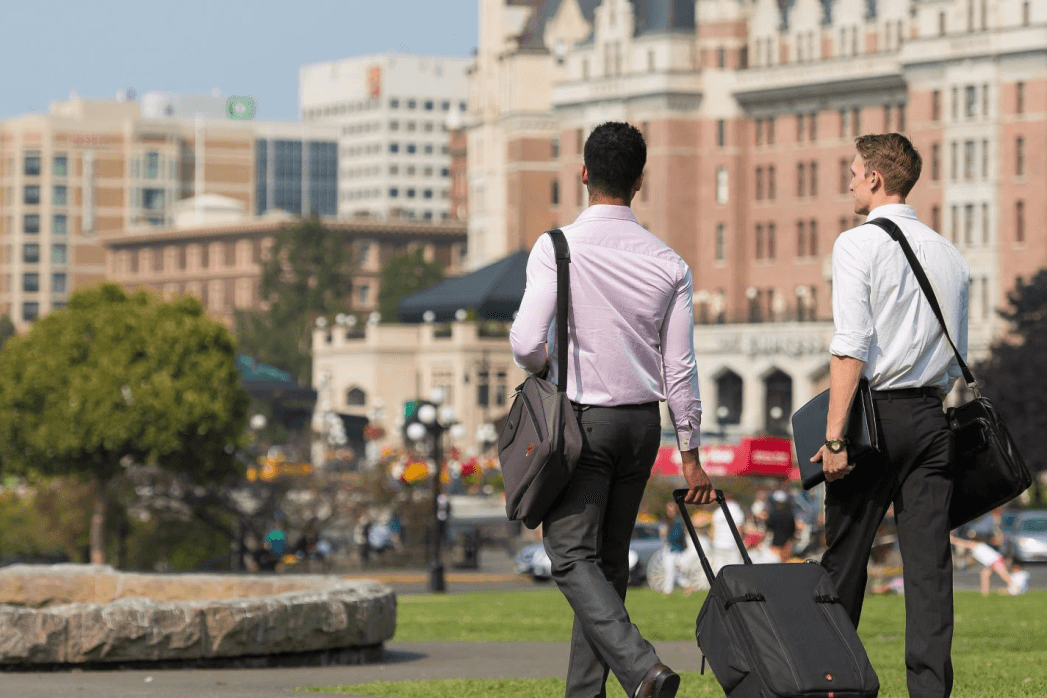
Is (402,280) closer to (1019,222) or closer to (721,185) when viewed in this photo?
(721,185)

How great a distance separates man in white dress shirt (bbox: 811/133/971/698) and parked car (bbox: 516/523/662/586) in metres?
27.2

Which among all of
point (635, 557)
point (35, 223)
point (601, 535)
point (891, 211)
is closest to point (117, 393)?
point (635, 557)

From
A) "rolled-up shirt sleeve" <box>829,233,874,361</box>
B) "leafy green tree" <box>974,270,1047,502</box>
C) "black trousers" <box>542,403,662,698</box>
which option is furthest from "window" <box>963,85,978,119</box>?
"black trousers" <box>542,403,662,698</box>

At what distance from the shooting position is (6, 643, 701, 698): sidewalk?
10.9 meters

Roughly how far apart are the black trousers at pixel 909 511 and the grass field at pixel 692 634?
2.07 meters

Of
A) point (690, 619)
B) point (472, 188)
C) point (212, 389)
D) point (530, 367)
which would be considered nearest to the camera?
point (530, 367)

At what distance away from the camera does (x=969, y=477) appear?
27.2 ft

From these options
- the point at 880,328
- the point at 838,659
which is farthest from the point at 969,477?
the point at 838,659

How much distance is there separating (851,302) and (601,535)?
4.30 feet

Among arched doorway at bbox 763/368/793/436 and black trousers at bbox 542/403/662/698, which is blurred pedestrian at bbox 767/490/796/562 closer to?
black trousers at bbox 542/403/662/698

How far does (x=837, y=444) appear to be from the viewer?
314 inches

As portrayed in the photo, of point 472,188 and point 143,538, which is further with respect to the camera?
point 472,188

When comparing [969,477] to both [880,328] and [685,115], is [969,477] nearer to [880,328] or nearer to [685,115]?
[880,328]

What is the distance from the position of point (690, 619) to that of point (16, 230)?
184 metres
